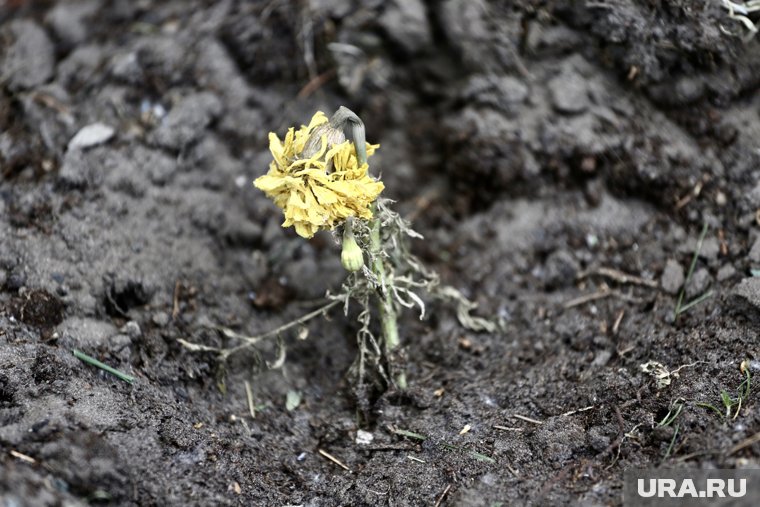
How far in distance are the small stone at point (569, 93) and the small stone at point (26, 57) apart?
2033 mm

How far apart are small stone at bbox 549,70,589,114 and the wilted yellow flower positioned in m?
1.07

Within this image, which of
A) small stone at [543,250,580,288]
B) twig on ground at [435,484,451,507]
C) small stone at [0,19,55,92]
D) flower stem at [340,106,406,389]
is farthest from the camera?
small stone at [0,19,55,92]

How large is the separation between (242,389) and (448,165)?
4.21 feet

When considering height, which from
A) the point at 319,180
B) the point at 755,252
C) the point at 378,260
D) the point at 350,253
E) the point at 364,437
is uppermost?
the point at 319,180

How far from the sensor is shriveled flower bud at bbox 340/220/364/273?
218 cm

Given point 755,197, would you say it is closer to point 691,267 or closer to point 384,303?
point 691,267

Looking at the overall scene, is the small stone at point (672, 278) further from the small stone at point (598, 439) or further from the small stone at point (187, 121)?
the small stone at point (187, 121)

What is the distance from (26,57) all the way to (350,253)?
1.84 meters

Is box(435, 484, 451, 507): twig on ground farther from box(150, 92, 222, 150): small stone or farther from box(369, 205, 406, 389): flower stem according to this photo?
box(150, 92, 222, 150): small stone

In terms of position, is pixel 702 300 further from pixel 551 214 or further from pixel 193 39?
pixel 193 39

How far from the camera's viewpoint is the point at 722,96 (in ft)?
8.80

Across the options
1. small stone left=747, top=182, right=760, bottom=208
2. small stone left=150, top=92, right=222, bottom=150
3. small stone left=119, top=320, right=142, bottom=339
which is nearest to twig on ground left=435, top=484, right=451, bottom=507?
small stone left=119, top=320, right=142, bottom=339

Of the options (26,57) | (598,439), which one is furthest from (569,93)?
(26,57)

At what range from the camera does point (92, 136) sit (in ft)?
9.32
